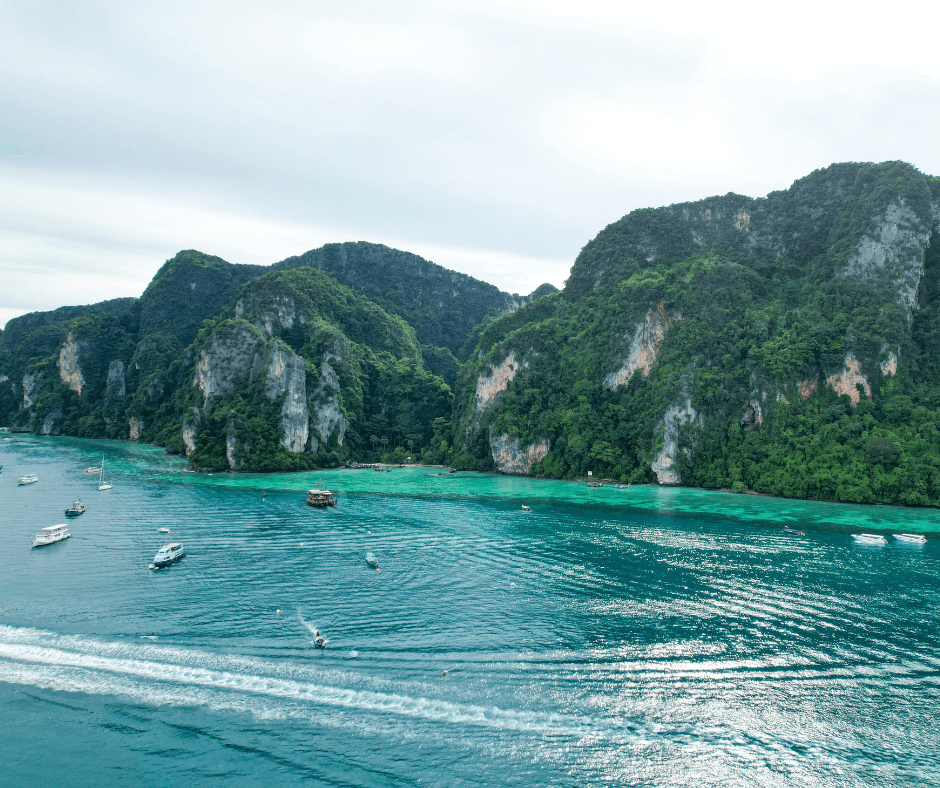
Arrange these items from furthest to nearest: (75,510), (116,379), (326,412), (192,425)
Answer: (116,379) → (326,412) → (192,425) → (75,510)

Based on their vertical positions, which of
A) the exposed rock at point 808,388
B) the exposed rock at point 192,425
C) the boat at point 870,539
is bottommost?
the boat at point 870,539

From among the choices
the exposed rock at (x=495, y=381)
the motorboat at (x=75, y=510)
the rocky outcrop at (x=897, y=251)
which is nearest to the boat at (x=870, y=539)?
the rocky outcrop at (x=897, y=251)

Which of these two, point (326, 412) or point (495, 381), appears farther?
point (495, 381)

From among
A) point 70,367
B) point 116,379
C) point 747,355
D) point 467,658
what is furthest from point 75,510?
point 70,367

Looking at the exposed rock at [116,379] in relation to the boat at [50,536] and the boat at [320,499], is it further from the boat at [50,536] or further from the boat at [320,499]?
the boat at [50,536]

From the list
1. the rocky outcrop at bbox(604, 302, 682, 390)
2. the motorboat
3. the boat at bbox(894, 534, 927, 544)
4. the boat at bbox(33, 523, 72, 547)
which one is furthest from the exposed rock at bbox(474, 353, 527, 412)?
the boat at bbox(33, 523, 72, 547)

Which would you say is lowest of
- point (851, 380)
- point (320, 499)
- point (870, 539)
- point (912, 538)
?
point (320, 499)

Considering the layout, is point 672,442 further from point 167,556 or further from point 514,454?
point 167,556
